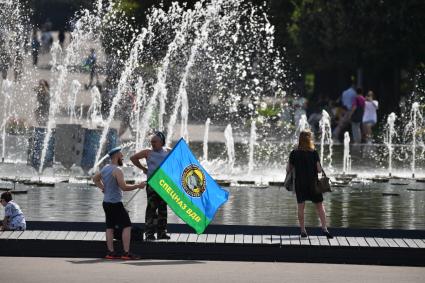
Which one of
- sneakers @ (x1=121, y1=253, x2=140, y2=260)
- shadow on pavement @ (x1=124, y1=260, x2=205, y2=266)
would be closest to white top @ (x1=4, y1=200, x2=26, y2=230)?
sneakers @ (x1=121, y1=253, x2=140, y2=260)

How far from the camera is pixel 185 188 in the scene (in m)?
16.4

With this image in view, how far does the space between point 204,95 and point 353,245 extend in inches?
1554

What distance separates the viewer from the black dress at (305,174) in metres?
16.9

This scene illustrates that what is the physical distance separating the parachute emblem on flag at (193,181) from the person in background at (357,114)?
22.2 metres

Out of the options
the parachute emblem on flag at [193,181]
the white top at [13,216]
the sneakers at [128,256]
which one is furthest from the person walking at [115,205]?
the white top at [13,216]

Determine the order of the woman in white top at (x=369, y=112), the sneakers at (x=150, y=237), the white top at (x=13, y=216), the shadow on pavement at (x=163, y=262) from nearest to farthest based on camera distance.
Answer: the shadow on pavement at (x=163, y=262)
the sneakers at (x=150, y=237)
the white top at (x=13, y=216)
the woman in white top at (x=369, y=112)

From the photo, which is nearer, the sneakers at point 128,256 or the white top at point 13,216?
the sneakers at point 128,256

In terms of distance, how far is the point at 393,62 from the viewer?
2137 inches

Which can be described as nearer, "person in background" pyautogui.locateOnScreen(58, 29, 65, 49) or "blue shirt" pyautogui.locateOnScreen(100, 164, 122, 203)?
"blue shirt" pyautogui.locateOnScreen(100, 164, 122, 203)

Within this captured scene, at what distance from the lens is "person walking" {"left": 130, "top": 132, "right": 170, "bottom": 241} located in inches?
638

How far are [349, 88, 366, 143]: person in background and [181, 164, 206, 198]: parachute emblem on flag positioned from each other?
72.9 ft

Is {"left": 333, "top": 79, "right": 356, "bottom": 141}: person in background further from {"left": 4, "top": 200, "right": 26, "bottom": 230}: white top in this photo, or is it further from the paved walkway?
the paved walkway

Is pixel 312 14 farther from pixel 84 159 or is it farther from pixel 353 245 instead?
pixel 353 245

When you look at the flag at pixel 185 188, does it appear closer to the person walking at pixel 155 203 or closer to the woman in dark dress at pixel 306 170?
the person walking at pixel 155 203
